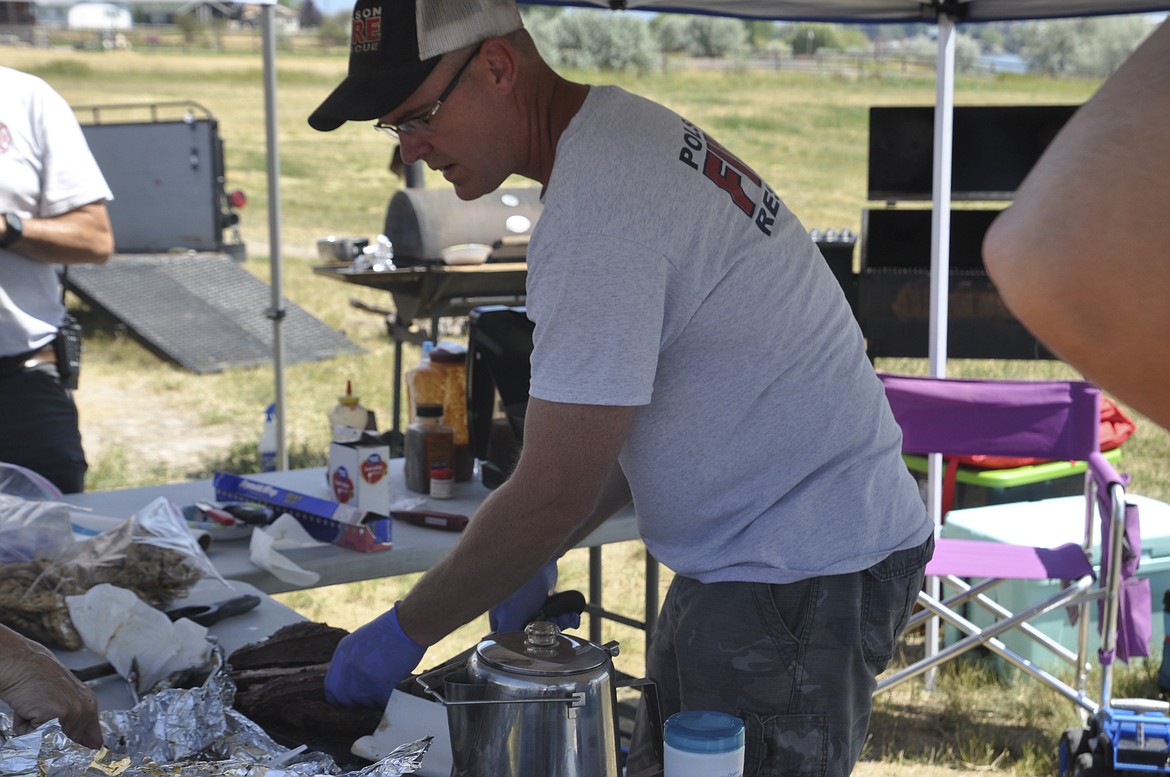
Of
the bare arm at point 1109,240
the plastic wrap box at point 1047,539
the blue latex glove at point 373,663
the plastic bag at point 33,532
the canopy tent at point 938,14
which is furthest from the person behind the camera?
the plastic wrap box at point 1047,539

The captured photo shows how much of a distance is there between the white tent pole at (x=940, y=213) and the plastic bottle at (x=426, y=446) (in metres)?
1.55

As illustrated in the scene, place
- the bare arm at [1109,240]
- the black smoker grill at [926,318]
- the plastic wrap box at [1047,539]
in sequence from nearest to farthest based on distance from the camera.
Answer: the bare arm at [1109,240]
the plastic wrap box at [1047,539]
the black smoker grill at [926,318]

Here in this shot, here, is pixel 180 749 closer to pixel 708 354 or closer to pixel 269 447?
pixel 708 354

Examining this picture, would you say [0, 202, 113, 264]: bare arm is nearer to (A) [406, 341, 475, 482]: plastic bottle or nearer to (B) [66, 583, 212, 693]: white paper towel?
(A) [406, 341, 475, 482]: plastic bottle

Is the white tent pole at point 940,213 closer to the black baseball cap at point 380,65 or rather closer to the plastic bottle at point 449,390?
the plastic bottle at point 449,390

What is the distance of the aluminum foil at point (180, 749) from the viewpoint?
137 cm

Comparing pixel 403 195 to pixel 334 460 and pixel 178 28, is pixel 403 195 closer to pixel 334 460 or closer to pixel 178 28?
pixel 334 460

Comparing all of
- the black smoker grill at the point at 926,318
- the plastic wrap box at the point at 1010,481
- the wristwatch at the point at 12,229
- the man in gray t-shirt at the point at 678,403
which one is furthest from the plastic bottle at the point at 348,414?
the black smoker grill at the point at 926,318

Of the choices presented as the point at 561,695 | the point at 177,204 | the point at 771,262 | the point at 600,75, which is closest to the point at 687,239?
the point at 771,262

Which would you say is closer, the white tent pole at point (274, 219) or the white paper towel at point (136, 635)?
the white paper towel at point (136, 635)

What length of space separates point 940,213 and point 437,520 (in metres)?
1.98

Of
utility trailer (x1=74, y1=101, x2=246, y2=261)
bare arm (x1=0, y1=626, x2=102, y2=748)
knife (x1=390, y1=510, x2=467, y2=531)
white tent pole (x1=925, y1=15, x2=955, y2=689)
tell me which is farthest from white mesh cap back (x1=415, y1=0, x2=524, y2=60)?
utility trailer (x1=74, y1=101, x2=246, y2=261)

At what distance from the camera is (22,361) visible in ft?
10.8

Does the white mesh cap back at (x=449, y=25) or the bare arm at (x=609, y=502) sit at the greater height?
the white mesh cap back at (x=449, y=25)
